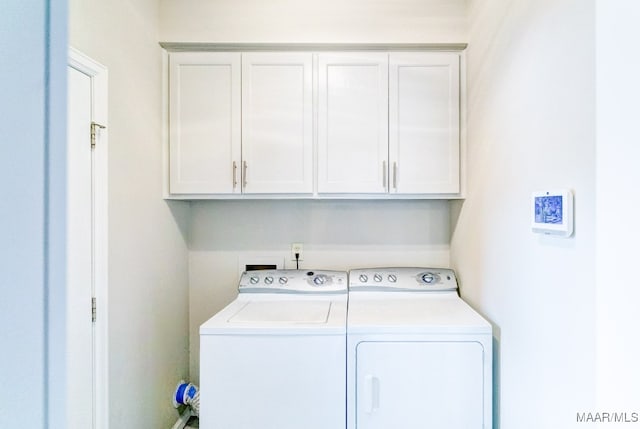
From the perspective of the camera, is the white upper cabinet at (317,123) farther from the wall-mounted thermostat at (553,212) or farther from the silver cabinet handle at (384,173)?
the wall-mounted thermostat at (553,212)

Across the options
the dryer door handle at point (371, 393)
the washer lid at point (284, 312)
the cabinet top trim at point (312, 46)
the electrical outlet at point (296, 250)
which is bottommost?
the dryer door handle at point (371, 393)

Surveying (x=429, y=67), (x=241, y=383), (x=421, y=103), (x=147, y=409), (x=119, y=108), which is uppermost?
(x=429, y=67)

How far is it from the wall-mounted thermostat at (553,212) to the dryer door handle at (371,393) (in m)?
0.92

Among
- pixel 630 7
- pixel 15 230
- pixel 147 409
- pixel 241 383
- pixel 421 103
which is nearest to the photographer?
pixel 15 230

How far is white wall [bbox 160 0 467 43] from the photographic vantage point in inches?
77.1

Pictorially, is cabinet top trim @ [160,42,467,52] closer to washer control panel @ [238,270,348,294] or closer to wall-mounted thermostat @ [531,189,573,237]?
wall-mounted thermostat @ [531,189,573,237]

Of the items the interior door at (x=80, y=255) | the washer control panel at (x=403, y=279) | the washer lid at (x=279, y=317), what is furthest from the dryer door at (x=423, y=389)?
the interior door at (x=80, y=255)

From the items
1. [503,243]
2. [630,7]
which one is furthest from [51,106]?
[503,243]

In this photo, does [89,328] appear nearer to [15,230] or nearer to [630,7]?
[15,230]

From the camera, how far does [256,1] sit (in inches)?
77.7

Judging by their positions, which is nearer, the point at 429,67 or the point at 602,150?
the point at 602,150

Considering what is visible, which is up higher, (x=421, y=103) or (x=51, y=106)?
(x=421, y=103)

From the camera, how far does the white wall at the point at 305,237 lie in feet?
7.47

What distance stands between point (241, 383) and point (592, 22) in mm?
1796
